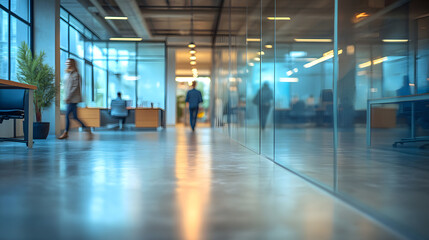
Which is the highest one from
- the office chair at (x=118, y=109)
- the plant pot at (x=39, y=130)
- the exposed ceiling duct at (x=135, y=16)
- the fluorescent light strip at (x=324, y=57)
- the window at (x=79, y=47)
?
the exposed ceiling duct at (x=135, y=16)

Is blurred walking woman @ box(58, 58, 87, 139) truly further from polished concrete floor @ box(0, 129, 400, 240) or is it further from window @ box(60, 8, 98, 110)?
polished concrete floor @ box(0, 129, 400, 240)

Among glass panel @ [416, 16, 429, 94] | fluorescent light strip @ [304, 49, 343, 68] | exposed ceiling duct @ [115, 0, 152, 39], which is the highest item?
exposed ceiling duct @ [115, 0, 152, 39]

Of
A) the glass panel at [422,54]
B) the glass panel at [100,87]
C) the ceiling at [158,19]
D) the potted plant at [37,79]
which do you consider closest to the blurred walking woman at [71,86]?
the potted plant at [37,79]

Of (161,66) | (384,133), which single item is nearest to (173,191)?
(384,133)

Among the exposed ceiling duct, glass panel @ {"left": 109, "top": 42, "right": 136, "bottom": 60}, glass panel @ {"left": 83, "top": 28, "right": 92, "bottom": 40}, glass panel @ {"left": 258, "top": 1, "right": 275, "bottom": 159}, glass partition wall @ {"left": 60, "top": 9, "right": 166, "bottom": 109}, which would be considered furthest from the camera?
glass panel @ {"left": 109, "top": 42, "right": 136, "bottom": 60}

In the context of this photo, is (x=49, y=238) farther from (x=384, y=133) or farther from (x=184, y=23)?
(x=184, y=23)

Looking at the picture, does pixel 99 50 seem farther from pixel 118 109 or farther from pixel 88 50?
pixel 118 109

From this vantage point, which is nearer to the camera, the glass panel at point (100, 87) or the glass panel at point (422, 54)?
the glass panel at point (422, 54)

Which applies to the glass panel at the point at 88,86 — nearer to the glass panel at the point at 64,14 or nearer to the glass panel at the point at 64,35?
the glass panel at the point at 64,35

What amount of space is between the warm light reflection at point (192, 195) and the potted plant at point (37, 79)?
5.17 meters

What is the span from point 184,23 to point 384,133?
11.4 metres

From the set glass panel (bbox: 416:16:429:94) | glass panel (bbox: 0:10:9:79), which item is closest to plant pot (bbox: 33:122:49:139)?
glass panel (bbox: 0:10:9:79)

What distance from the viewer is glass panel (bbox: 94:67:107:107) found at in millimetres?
17058

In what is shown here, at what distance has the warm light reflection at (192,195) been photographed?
186cm
